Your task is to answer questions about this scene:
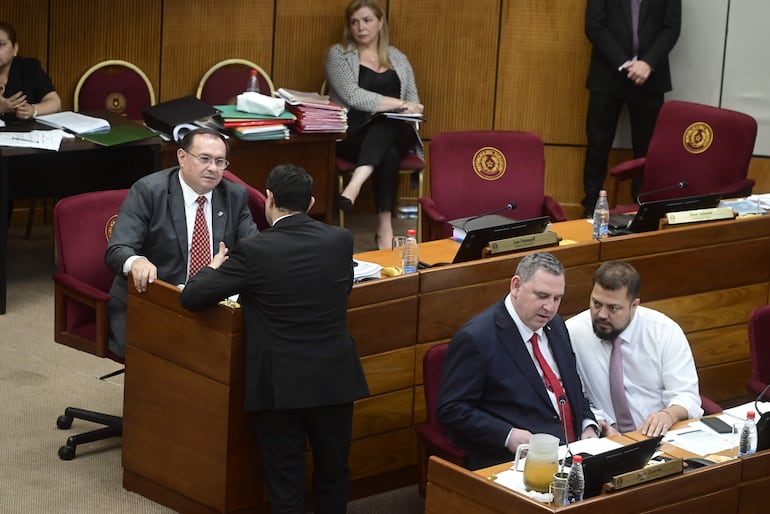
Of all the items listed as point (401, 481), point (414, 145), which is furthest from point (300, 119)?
point (401, 481)

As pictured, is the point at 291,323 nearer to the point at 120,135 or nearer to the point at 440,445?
the point at 440,445

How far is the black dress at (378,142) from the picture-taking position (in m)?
7.66

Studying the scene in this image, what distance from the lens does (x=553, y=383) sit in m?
4.52

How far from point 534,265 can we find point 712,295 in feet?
6.37

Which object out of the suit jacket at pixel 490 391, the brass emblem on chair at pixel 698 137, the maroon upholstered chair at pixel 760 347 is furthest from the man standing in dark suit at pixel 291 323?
the brass emblem on chair at pixel 698 137

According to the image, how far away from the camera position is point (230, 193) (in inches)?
204

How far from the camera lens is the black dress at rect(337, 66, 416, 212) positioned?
302 inches

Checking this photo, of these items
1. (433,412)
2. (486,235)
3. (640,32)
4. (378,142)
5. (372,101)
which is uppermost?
(640,32)

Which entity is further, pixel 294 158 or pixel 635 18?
pixel 635 18

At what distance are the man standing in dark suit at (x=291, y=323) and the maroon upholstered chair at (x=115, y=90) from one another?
3467mm

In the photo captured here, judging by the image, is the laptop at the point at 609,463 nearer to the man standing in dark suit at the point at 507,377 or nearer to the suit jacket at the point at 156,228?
the man standing in dark suit at the point at 507,377

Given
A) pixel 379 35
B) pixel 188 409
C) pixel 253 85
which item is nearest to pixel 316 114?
pixel 253 85

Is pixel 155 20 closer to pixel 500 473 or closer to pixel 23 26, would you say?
pixel 23 26

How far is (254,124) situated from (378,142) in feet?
2.53
